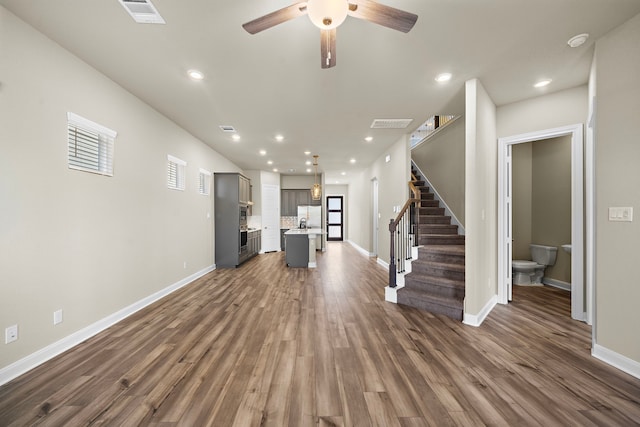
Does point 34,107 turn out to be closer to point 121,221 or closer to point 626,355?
point 121,221

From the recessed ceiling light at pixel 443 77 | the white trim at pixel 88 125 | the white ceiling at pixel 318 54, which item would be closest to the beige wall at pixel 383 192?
the white ceiling at pixel 318 54

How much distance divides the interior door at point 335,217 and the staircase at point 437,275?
792 cm

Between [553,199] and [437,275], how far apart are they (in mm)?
2809

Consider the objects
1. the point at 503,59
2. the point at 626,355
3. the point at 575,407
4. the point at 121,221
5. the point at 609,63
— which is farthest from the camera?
the point at 121,221

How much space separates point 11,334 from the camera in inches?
81.4

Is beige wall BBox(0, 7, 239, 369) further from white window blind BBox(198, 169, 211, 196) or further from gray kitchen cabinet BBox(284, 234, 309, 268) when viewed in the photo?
gray kitchen cabinet BBox(284, 234, 309, 268)

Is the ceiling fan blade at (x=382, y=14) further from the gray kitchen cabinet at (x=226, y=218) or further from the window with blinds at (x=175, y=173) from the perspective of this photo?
the gray kitchen cabinet at (x=226, y=218)

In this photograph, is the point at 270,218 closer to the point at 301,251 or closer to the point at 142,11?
the point at 301,251

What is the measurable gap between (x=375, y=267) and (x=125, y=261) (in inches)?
203

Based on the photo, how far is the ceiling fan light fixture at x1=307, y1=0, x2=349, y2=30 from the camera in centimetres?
156

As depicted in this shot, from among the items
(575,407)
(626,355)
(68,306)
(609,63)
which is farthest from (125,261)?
(609,63)

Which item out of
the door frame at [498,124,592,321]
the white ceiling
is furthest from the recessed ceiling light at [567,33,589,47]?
the door frame at [498,124,592,321]

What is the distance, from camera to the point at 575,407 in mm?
1761

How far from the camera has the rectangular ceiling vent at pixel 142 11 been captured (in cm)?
199
